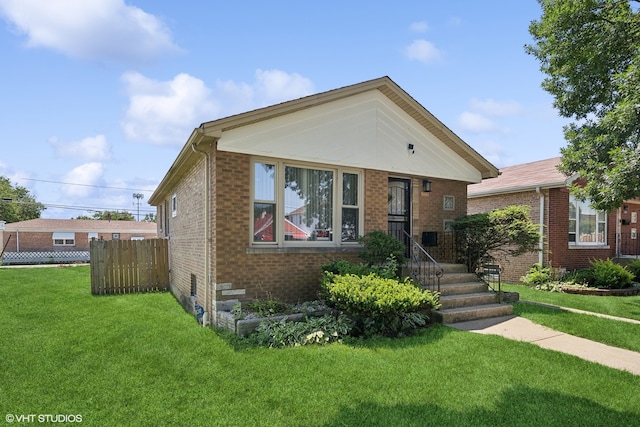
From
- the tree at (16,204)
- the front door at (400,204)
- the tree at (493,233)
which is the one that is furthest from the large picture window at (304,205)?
the tree at (16,204)

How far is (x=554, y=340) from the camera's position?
598 cm

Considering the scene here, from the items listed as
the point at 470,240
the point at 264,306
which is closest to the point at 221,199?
the point at 264,306

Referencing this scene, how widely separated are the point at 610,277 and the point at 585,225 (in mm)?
2671

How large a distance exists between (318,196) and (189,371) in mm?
4290

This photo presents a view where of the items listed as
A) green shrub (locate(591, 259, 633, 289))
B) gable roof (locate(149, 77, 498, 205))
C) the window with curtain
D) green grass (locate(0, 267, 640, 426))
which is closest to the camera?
green grass (locate(0, 267, 640, 426))

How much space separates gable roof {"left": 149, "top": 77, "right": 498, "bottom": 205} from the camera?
6.55 meters

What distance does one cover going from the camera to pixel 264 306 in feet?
21.4

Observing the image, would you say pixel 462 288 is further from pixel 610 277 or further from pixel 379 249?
pixel 610 277

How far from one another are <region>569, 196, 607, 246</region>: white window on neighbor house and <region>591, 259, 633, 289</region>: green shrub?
145 centimetres

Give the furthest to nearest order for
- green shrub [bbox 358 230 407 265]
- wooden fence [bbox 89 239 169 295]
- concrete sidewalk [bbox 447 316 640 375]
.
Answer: wooden fence [bbox 89 239 169 295], green shrub [bbox 358 230 407 265], concrete sidewalk [bbox 447 316 640 375]

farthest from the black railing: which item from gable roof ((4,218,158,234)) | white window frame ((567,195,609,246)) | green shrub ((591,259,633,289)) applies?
gable roof ((4,218,158,234))

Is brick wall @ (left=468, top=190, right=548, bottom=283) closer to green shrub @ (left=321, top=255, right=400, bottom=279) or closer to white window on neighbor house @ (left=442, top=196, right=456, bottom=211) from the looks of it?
white window on neighbor house @ (left=442, top=196, right=456, bottom=211)

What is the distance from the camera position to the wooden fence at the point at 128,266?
36.7 feet

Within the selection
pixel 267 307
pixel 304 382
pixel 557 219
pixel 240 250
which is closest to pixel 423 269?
pixel 267 307
